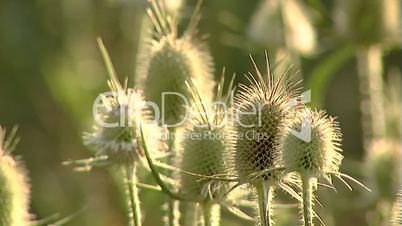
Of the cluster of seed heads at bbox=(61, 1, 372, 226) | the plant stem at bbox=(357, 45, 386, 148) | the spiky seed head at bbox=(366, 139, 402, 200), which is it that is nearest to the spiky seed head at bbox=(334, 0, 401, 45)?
the plant stem at bbox=(357, 45, 386, 148)

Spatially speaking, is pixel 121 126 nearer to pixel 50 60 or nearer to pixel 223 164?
pixel 223 164

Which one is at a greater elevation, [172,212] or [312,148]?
[312,148]

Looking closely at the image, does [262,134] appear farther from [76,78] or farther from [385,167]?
[76,78]

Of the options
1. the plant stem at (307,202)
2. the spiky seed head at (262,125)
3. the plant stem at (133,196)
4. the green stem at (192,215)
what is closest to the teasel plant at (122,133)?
the plant stem at (133,196)

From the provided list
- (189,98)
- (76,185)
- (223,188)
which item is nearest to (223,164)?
(223,188)

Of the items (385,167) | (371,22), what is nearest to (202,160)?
(385,167)

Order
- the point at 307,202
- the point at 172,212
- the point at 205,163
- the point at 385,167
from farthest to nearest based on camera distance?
the point at 385,167 → the point at 172,212 → the point at 205,163 → the point at 307,202
